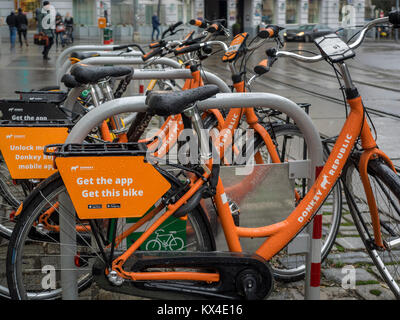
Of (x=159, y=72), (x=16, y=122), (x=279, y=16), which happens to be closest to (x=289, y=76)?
(x=159, y=72)

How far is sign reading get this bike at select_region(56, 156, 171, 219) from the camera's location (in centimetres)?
262

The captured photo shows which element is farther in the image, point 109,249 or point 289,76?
point 289,76

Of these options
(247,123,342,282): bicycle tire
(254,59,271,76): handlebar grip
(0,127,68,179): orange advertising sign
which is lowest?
(247,123,342,282): bicycle tire

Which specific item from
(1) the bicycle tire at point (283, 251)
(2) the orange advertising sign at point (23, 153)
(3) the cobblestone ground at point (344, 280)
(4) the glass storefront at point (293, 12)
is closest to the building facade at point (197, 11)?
(4) the glass storefront at point (293, 12)

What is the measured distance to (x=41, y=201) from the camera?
2.78 metres

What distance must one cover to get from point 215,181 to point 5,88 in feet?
34.0

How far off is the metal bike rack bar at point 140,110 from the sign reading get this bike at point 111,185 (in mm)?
225

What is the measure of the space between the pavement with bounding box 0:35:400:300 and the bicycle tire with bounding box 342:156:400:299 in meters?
0.19

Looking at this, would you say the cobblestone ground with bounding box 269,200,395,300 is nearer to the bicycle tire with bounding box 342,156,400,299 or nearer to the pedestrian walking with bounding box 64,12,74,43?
the bicycle tire with bounding box 342,156,400,299

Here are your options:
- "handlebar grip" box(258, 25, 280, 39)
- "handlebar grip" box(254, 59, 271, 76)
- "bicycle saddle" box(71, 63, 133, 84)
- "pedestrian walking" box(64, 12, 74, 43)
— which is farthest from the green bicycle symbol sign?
"pedestrian walking" box(64, 12, 74, 43)

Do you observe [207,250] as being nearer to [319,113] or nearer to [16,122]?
[16,122]

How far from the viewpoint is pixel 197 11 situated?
46.1 m

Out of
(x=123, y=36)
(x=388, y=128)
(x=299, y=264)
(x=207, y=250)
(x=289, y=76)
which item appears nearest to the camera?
(x=207, y=250)

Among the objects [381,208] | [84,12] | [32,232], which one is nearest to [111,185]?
[32,232]
